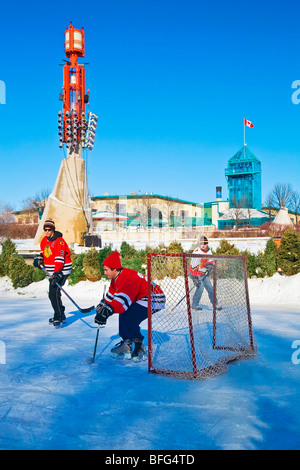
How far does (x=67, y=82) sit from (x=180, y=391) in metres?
26.2

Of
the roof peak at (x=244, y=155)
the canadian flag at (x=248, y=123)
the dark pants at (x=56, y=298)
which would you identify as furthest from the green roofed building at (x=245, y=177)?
the dark pants at (x=56, y=298)

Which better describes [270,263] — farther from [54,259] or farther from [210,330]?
[54,259]

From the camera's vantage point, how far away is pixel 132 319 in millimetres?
4988

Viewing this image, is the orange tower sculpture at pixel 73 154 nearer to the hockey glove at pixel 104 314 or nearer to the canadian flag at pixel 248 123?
the hockey glove at pixel 104 314

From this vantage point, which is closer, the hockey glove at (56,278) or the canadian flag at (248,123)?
the hockey glove at (56,278)

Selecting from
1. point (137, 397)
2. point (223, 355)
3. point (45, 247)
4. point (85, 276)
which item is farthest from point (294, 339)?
point (85, 276)

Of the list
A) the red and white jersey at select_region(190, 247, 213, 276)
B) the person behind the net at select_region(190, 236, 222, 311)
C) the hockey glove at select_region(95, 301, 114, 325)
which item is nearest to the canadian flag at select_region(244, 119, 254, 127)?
the person behind the net at select_region(190, 236, 222, 311)

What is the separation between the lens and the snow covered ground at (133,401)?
2.90m

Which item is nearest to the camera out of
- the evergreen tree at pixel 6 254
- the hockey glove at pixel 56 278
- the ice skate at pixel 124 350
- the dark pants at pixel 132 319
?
the dark pants at pixel 132 319

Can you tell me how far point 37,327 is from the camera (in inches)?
288

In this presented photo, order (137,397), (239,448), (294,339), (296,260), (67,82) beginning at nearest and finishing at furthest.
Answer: (239,448), (137,397), (294,339), (296,260), (67,82)

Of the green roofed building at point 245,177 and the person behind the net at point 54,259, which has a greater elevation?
the green roofed building at point 245,177

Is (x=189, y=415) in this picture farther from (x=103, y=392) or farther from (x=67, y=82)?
(x=67, y=82)

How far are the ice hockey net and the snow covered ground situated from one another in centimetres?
21
